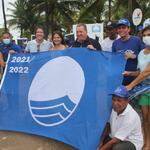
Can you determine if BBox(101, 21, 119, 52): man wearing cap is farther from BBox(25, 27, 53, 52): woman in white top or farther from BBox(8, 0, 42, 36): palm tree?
BBox(8, 0, 42, 36): palm tree

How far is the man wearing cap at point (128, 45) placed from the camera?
6.24 m

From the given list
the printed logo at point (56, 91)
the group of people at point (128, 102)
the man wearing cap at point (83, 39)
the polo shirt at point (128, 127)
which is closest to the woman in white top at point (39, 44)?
the man wearing cap at point (83, 39)

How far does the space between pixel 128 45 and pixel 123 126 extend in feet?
4.52

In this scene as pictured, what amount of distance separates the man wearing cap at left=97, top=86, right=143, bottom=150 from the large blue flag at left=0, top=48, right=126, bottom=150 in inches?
13.5

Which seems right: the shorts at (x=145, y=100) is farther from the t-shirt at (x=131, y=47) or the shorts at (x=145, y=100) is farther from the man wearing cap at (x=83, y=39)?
the man wearing cap at (x=83, y=39)

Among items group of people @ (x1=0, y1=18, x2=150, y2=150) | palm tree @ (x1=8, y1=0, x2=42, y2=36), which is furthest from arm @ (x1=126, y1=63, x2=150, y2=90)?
palm tree @ (x1=8, y1=0, x2=42, y2=36)

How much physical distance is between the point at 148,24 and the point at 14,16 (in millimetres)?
67865

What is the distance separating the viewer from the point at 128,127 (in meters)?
5.38

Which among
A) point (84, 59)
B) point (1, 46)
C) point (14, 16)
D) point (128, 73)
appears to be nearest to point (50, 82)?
point (84, 59)

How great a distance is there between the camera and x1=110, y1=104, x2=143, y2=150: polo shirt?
17.6ft

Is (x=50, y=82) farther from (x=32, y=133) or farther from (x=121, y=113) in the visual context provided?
(x=121, y=113)

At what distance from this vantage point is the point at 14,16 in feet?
239

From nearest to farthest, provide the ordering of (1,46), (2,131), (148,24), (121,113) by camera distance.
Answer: (121,113)
(148,24)
(2,131)
(1,46)

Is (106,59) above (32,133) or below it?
above
